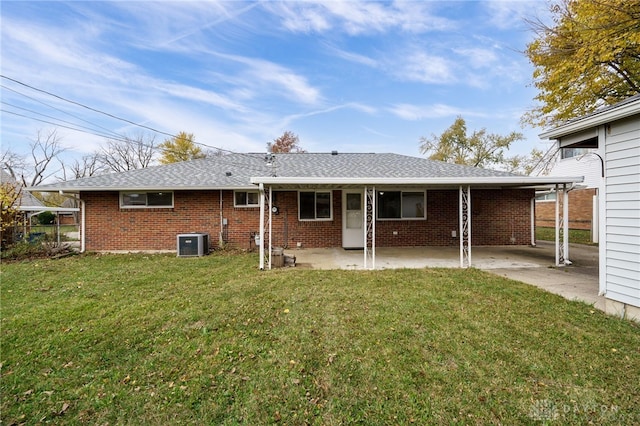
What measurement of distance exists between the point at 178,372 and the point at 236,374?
0.61 m

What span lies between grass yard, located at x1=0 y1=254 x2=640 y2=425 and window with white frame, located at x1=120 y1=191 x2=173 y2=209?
15.6ft

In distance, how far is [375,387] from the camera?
2.58m

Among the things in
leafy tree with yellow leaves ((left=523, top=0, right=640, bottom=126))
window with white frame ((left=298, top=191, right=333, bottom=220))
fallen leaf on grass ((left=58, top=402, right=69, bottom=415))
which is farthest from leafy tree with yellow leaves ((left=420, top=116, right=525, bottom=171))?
fallen leaf on grass ((left=58, top=402, right=69, bottom=415))

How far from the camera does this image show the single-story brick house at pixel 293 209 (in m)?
9.66

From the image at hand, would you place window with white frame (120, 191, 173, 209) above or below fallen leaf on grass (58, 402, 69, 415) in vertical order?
above

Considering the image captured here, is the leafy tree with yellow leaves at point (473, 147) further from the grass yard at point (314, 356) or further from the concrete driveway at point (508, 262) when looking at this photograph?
the grass yard at point (314, 356)

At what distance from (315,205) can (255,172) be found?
9.39 ft

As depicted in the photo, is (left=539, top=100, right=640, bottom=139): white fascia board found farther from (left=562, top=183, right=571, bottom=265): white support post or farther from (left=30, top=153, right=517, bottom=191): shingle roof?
(left=562, top=183, right=571, bottom=265): white support post

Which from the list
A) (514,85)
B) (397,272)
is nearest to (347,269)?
(397,272)

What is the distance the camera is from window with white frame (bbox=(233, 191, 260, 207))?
10102 millimetres

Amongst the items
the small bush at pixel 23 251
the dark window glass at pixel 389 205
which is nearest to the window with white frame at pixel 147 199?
the small bush at pixel 23 251

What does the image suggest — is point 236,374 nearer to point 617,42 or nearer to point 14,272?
point 14,272

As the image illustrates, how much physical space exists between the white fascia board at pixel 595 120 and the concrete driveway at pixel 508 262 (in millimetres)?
2784

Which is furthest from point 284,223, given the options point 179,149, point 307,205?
point 179,149
